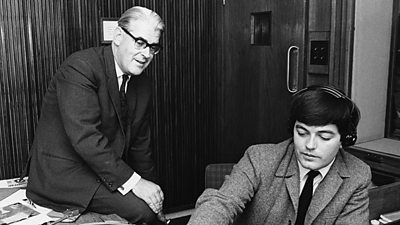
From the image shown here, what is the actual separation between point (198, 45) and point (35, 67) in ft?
3.53

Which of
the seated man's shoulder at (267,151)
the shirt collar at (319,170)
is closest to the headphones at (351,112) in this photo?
the shirt collar at (319,170)

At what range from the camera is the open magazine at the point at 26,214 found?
5.88 ft

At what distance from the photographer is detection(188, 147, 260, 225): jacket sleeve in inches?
53.7

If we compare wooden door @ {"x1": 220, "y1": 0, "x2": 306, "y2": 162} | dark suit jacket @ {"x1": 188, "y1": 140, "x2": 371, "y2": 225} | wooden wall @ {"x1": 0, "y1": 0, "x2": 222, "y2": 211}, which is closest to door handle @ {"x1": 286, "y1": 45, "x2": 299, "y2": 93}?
wooden door @ {"x1": 220, "y1": 0, "x2": 306, "y2": 162}

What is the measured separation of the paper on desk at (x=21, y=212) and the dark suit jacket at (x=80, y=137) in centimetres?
5

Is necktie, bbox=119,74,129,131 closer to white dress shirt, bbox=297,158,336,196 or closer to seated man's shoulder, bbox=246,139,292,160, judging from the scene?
seated man's shoulder, bbox=246,139,292,160

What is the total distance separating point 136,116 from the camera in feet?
7.11

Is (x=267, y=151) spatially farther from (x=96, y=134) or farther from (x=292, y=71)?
(x=292, y=71)

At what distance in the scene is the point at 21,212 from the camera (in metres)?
1.88

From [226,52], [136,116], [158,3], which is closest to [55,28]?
[158,3]

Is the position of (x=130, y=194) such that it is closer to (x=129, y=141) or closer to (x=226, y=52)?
(x=129, y=141)

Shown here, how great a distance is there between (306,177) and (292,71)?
1.24m

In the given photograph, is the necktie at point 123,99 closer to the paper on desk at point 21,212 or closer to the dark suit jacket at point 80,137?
the dark suit jacket at point 80,137

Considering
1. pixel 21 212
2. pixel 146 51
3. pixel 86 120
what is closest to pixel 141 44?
pixel 146 51
